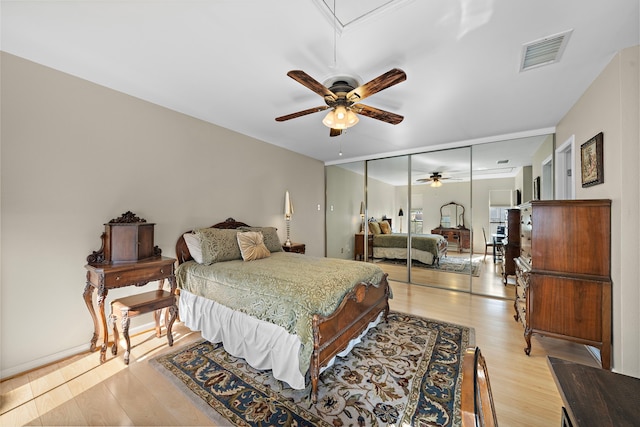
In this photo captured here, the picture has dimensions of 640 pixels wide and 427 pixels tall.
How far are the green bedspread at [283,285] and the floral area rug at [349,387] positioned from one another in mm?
311

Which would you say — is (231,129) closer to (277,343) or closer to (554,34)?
(277,343)

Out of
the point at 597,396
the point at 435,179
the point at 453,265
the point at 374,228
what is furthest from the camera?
the point at 374,228

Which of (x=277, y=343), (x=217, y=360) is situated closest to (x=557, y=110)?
(x=277, y=343)

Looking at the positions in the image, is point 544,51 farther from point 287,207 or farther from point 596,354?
point 287,207

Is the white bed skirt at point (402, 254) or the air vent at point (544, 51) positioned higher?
the air vent at point (544, 51)

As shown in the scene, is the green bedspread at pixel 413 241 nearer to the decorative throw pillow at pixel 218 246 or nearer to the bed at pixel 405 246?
the bed at pixel 405 246

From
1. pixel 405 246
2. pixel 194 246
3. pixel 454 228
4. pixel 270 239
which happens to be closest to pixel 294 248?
pixel 270 239

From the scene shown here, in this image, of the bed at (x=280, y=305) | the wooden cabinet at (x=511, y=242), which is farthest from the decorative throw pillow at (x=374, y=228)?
the bed at (x=280, y=305)

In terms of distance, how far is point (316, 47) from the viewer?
6.35 feet

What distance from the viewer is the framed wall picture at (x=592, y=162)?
2262mm

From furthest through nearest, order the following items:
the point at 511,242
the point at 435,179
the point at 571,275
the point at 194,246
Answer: the point at 435,179 → the point at 511,242 → the point at 194,246 → the point at 571,275

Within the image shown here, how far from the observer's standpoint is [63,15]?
1703 millimetres

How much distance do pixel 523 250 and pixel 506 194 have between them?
214cm

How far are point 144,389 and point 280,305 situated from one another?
1.18 meters
